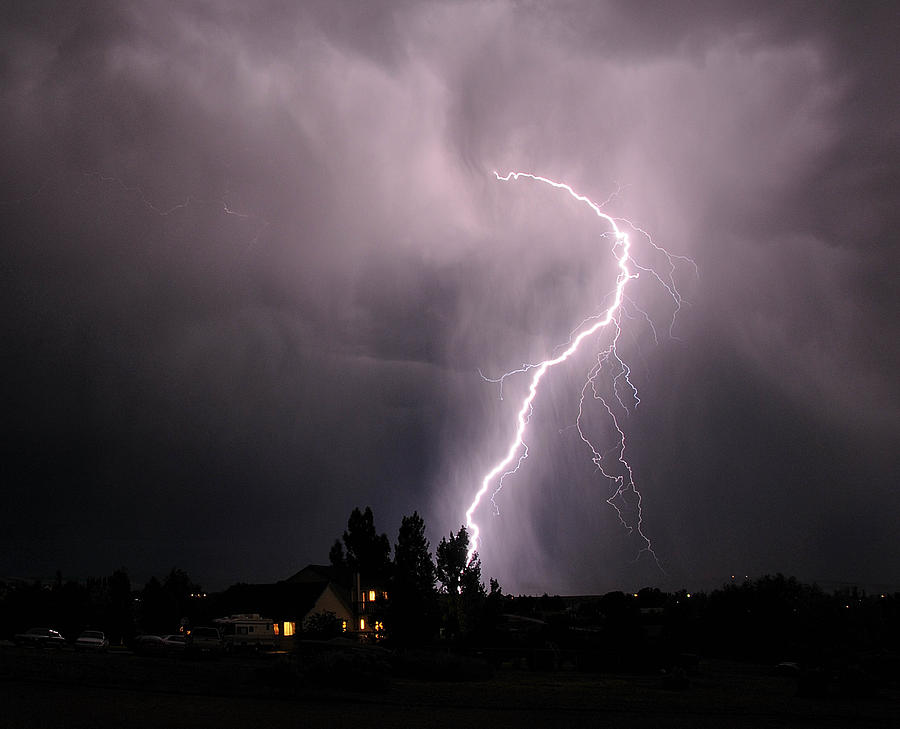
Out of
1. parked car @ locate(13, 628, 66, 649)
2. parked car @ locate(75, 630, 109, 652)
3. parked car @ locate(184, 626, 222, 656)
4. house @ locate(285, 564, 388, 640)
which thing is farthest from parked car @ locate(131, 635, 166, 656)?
house @ locate(285, 564, 388, 640)

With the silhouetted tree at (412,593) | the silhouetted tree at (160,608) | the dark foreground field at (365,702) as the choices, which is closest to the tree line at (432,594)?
the silhouetted tree at (412,593)

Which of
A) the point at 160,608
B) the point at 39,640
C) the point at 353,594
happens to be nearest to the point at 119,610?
the point at 160,608

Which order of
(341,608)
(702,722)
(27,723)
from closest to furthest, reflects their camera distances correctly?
(27,723) < (702,722) < (341,608)

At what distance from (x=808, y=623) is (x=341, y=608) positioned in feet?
114

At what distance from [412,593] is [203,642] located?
37.0 feet

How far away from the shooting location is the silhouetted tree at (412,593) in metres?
39.2

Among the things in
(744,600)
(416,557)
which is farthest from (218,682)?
(744,600)

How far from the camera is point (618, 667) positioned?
39500mm

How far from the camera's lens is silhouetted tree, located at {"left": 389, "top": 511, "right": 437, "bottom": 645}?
3916 centimetres

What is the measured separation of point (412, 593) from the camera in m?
39.7

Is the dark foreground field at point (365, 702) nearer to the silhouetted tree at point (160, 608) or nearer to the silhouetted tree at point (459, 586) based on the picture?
the silhouetted tree at point (459, 586)

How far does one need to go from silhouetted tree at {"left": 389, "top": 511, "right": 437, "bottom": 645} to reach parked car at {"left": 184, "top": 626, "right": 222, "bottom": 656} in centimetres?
949

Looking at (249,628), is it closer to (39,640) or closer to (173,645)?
(173,645)

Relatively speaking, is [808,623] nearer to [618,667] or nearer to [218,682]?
[618,667]
